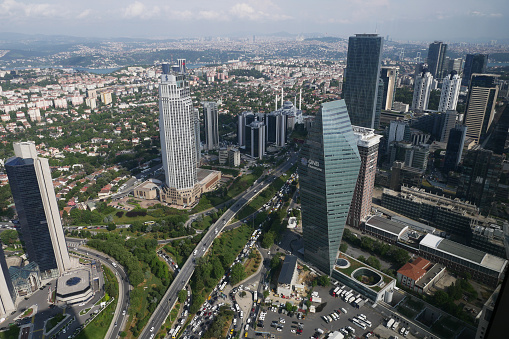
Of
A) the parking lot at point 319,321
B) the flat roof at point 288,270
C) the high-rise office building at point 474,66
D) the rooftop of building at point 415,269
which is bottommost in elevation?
the parking lot at point 319,321

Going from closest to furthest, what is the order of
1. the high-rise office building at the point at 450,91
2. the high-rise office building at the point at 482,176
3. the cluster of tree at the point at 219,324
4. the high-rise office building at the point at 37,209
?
the cluster of tree at the point at 219,324
the high-rise office building at the point at 37,209
the high-rise office building at the point at 482,176
the high-rise office building at the point at 450,91

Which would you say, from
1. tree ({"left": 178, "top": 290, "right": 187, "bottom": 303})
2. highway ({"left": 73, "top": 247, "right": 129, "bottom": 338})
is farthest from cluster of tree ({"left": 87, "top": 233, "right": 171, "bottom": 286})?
tree ({"left": 178, "top": 290, "right": 187, "bottom": 303})

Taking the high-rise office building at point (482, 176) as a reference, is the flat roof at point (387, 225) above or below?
below

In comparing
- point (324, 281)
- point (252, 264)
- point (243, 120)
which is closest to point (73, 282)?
point (252, 264)

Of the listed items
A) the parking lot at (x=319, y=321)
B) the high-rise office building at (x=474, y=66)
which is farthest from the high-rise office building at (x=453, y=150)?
the parking lot at (x=319, y=321)

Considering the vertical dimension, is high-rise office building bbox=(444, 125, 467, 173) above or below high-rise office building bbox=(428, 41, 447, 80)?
below

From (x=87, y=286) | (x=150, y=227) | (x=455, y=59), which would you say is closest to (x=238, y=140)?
(x=150, y=227)

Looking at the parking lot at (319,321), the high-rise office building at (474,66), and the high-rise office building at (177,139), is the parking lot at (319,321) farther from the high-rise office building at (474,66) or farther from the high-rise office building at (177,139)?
the high-rise office building at (474,66)

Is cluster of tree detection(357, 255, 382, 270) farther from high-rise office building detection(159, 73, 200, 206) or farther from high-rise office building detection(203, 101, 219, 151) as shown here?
high-rise office building detection(203, 101, 219, 151)
